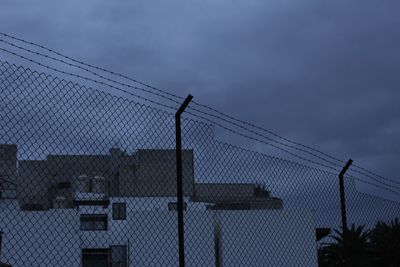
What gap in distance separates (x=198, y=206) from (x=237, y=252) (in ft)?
14.8

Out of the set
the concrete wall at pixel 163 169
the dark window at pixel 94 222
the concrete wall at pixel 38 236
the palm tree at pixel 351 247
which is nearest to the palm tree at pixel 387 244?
the palm tree at pixel 351 247

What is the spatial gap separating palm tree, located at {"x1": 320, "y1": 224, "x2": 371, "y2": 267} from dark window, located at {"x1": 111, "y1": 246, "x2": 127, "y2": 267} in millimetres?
38351

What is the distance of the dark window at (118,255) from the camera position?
48500mm

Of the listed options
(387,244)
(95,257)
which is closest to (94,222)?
(95,257)

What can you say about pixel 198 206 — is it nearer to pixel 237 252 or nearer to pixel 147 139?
pixel 237 252

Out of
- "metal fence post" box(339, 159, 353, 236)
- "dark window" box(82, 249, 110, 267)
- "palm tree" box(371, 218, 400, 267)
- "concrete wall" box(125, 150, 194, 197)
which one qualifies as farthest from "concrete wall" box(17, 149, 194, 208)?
"dark window" box(82, 249, 110, 267)

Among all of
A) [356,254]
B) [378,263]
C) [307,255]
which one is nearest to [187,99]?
[356,254]

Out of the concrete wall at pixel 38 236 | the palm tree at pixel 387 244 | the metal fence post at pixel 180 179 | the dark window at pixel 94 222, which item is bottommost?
the metal fence post at pixel 180 179

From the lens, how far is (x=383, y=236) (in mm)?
14008

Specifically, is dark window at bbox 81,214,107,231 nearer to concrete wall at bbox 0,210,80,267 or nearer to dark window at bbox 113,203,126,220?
dark window at bbox 113,203,126,220

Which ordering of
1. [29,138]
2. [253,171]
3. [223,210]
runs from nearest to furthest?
1. [29,138]
2. [253,171]
3. [223,210]

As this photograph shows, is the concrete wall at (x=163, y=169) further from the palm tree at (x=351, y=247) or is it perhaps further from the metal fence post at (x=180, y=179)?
the palm tree at (x=351, y=247)

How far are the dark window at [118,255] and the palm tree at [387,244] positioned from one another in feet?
119

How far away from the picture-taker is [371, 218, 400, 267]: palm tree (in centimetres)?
1366
